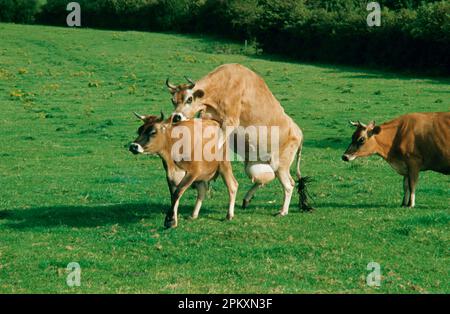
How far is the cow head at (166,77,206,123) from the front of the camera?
48.8 feet

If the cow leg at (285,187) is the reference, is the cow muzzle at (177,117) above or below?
above

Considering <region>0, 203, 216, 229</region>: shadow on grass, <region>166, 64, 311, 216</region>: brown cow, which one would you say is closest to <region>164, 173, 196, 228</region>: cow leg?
<region>0, 203, 216, 229</region>: shadow on grass

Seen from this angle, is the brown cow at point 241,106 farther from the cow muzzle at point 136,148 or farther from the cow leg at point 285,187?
the cow muzzle at point 136,148

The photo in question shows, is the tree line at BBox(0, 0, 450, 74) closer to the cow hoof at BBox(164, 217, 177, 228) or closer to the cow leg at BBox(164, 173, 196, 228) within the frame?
the cow leg at BBox(164, 173, 196, 228)

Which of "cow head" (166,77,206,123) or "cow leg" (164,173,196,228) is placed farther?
"cow head" (166,77,206,123)

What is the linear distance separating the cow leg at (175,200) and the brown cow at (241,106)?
4.14 feet

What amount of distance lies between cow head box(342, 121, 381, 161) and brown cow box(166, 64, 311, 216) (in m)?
1.36

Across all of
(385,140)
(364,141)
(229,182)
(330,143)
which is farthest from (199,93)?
(330,143)

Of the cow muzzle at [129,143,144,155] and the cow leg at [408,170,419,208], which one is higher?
the cow muzzle at [129,143,144,155]

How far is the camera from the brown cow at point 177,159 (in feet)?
47.6

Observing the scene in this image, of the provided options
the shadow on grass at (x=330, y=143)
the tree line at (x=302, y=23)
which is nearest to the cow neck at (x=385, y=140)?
the shadow on grass at (x=330, y=143)
